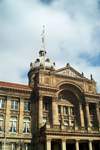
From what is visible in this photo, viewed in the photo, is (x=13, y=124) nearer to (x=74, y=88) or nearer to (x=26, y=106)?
(x=26, y=106)

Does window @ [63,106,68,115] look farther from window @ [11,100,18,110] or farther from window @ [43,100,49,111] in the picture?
window @ [11,100,18,110]

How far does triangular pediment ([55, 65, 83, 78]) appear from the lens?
5074 cm

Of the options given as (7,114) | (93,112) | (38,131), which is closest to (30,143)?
(38,131)

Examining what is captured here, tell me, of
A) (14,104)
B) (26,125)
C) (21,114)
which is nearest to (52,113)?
(26,125)

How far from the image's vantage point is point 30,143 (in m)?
44.2

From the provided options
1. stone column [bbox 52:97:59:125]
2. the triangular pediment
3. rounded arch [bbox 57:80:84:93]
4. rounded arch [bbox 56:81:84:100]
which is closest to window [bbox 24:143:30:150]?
stone column [bbox 52:97:59:125]

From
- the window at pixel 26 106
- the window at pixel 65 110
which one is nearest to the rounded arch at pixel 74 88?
the window at pixel 65 110

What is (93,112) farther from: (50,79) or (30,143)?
(30,143)

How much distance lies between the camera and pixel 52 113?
46.2 meters

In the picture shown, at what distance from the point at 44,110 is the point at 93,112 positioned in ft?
36.9

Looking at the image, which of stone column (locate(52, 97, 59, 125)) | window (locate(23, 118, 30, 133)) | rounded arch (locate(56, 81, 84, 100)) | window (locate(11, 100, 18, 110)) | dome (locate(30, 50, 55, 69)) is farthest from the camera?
dome (locate(30, 50, 55, 69))

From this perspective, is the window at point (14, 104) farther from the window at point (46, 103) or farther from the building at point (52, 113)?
the window at point (46, 103)

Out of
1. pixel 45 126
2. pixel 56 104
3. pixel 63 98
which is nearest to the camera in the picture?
pixel 45 126

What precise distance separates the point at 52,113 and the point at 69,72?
9.94m
